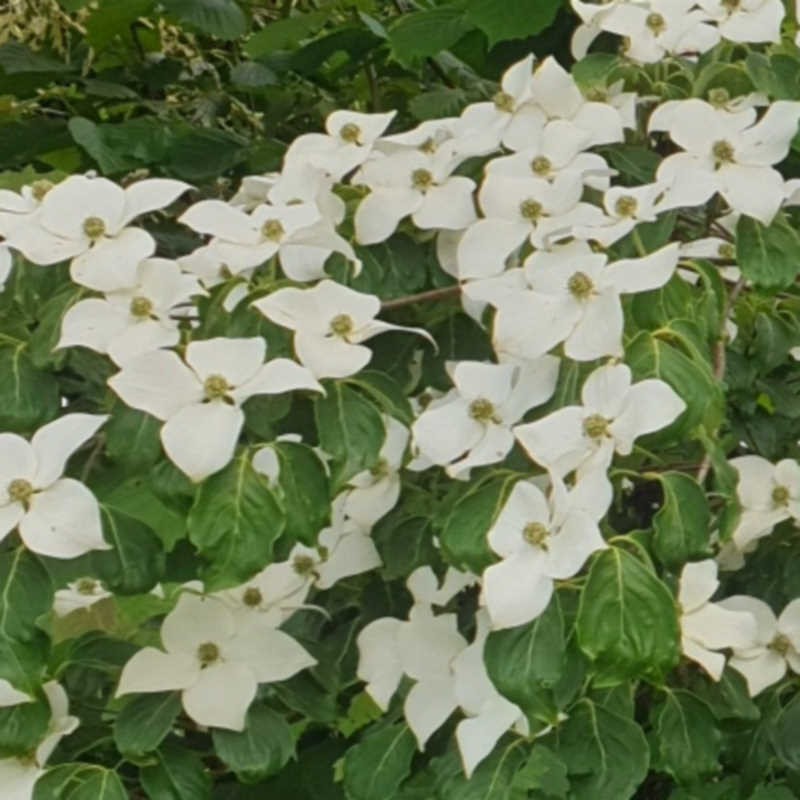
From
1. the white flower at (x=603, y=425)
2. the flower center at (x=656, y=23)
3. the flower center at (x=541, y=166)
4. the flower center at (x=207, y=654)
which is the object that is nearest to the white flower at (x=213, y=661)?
the flower center at (x=207, y=654)

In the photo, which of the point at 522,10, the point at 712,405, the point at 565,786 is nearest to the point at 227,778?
the point at 565,786

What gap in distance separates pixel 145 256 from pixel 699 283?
0.37 m

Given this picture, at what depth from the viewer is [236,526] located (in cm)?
83

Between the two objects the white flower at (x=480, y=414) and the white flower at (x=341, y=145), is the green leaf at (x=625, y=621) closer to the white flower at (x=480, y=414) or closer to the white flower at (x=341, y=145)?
the white flower at (x=480, y=414)

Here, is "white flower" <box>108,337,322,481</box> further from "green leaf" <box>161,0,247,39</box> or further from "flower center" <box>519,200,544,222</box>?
"green leaf" <box>161,0,247,39</box>

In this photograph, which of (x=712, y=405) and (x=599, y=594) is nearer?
(x=599, y=594)

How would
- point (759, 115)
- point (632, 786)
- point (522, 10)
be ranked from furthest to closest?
point (522, 10), point (759, 115), point (632, 786)

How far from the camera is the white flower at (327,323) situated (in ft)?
2.93

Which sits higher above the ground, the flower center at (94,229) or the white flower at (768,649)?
the flower center at (94,229)

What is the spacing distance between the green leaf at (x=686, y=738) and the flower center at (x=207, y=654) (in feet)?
0.83

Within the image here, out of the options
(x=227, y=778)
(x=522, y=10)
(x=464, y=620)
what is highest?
(x=522, y=10)

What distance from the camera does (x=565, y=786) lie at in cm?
89

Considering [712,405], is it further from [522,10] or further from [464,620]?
[522,10]

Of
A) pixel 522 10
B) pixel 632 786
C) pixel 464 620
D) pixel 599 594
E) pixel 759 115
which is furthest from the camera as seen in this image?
pixel 522 10
